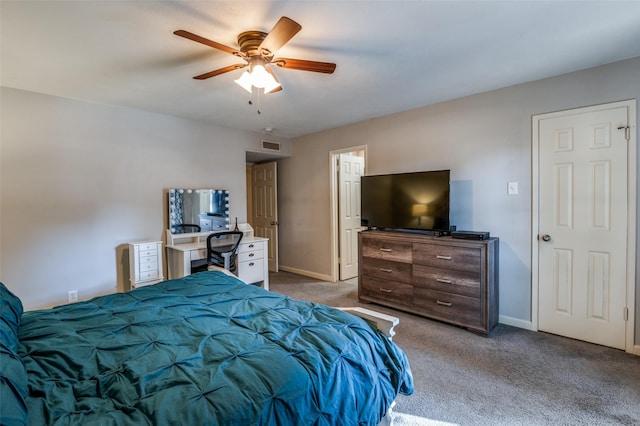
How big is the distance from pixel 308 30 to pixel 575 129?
8.26 feet

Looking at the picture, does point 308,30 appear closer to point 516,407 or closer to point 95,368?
point 95,368

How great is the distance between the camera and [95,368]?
3.77 feet

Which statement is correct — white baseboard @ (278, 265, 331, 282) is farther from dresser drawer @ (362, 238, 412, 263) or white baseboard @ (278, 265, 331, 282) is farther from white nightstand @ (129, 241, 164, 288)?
white nightstand @ (129, 241, 164, 288)

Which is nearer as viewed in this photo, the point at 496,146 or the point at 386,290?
the point at 496,146

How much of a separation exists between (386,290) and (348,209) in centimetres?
168

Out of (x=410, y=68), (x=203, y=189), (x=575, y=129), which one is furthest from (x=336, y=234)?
(x=575, y=129)

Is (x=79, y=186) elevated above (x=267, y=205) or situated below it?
above

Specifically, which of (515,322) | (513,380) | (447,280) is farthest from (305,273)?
(513,380)

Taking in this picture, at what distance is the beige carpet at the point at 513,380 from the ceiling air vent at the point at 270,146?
341cm

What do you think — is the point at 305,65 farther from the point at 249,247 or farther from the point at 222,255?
the point at 249,247

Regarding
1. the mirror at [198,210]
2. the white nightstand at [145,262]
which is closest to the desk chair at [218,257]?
the white nightstand at [145,262]

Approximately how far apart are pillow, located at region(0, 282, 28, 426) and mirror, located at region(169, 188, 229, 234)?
2.61m

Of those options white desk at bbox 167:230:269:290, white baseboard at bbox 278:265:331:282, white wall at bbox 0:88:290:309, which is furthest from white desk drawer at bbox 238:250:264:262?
white baseboard at bbox 278:265:331:282

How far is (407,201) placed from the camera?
3.49 meters
